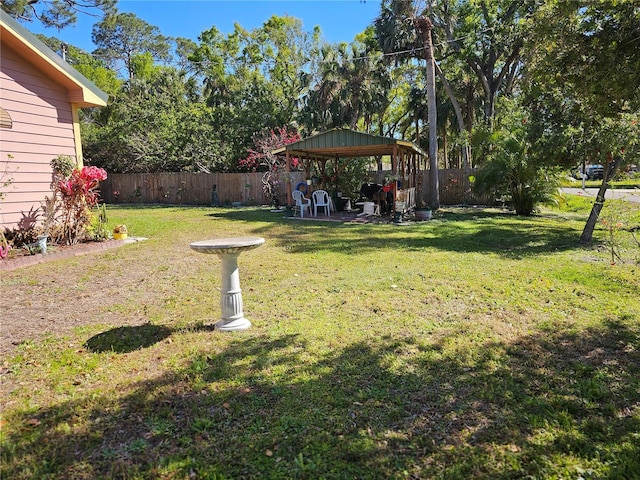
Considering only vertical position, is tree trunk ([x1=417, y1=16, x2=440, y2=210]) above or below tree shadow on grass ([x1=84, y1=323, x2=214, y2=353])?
above

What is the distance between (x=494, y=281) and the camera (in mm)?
5305

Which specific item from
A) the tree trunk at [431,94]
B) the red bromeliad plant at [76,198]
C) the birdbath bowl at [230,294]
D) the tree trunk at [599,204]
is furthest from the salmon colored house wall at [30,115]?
the tree trunk at [431,94]

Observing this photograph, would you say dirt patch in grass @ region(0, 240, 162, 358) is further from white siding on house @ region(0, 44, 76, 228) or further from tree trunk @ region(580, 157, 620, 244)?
tree trunk @ region(580, 157, 620, 244)

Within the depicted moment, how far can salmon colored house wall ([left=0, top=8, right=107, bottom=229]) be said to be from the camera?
6504mm

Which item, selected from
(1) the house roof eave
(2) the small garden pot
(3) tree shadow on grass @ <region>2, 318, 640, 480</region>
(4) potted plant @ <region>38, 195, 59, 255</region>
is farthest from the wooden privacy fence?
(3) tree shadow on grass @ <region>2, 318, 640, 480</region>

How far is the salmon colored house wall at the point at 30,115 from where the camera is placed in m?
6.50

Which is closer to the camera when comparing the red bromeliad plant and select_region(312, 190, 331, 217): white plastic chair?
the red bromeliad plant

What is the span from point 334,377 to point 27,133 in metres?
7.16

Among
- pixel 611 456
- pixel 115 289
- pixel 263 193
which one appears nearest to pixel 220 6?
pixel 263 193

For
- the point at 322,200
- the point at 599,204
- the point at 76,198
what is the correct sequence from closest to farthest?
the point at 76,198
the point at 599,204
the point at 322,200

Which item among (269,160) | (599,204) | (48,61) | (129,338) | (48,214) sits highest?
(48,61)

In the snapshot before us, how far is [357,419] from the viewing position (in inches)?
95.1

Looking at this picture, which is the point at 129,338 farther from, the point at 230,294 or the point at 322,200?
the point at 322,200

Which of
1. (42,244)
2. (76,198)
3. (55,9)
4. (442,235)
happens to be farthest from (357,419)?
(55,9)
